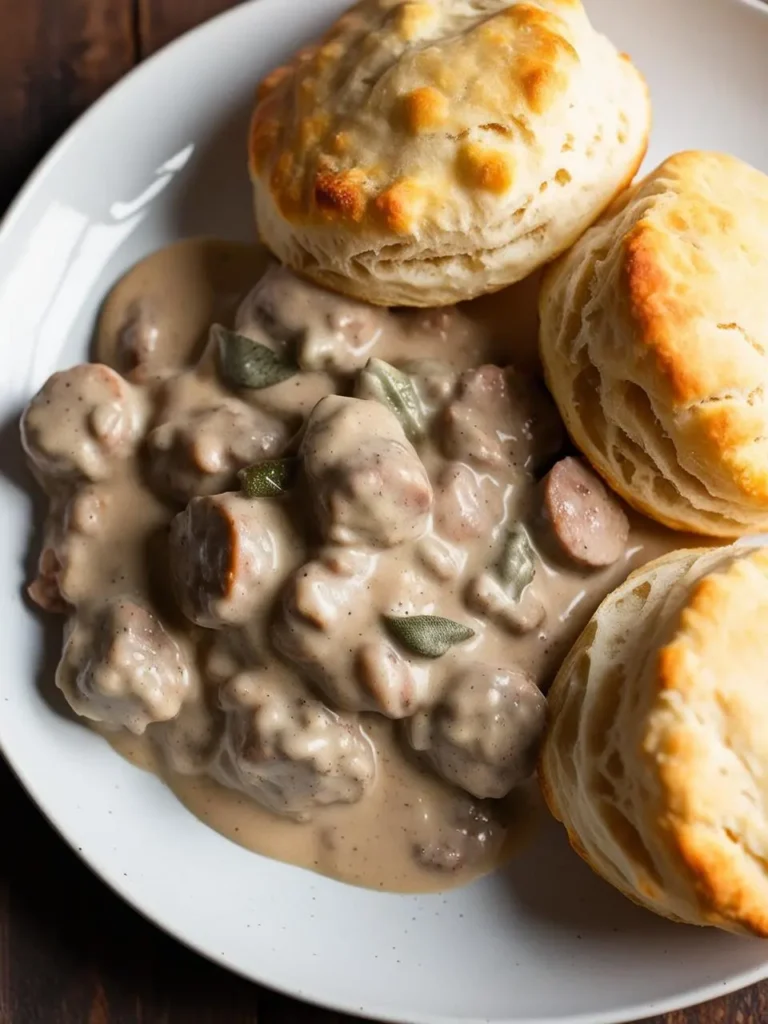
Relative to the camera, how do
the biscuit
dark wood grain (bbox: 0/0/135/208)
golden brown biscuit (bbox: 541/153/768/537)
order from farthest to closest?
dark wood grain (bbox: 0/0/135/208) → golden brown biscuit (bbox: 541/153/768/537) → the biscuit

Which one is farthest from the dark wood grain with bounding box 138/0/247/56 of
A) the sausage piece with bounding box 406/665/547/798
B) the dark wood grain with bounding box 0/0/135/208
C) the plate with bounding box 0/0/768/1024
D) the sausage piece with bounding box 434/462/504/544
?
the sausage piece with bounding box 406/665/547/798

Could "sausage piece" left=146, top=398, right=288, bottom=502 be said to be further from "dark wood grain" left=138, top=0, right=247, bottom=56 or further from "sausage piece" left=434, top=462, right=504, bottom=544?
"dark wood grain" left=138, top=0, right=247, bottom=56

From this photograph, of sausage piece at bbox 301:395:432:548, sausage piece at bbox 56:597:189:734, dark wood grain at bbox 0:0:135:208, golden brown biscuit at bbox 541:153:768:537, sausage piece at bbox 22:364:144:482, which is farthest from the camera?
dark wood grain at bbox 0:0:135:208

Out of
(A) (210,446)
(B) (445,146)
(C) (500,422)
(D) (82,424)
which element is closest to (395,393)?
(C) (500,422)

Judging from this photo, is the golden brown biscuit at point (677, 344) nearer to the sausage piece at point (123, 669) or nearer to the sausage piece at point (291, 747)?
the sausage piece at point (291, 747)

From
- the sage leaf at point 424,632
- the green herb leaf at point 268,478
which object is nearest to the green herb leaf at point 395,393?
the green herb leaf at point 268,478

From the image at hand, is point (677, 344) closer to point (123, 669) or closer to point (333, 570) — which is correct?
point (333, 570)

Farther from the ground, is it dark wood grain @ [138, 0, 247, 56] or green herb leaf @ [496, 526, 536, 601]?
dark wood grain @ [138, 0, 247, 56]
